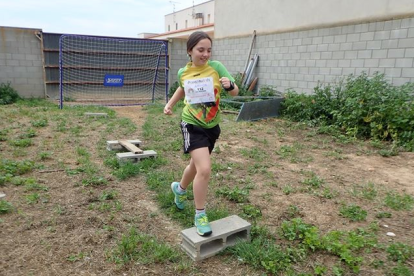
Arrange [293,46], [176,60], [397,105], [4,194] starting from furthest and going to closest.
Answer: [176,60] → [293,46] → [397,105] → [4,194]

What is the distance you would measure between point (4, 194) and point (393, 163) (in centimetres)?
525

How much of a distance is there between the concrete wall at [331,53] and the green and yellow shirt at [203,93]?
213 inches

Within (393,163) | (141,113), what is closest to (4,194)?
(393,163)

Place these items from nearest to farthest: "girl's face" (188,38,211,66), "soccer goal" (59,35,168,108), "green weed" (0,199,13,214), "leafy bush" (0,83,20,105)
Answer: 1. "girl's face" (188,38,211,66)
2. "green weed" (0,199,13,214)
3. "leafy bush" (0,83,20,105)
4. "soccer goal" (59,35,168,108)

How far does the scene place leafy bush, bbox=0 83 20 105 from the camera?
9578mm

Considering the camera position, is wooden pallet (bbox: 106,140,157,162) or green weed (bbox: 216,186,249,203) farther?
wooden pallet (bbox: 106,140,157,162)

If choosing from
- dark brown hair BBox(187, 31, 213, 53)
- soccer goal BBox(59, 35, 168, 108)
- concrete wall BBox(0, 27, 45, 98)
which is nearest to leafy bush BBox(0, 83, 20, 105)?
concrete wall BBox(0, 27, 45, 98)

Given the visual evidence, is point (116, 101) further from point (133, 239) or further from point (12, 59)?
point (133, 239)

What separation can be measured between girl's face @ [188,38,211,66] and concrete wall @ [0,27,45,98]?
32.6 ft

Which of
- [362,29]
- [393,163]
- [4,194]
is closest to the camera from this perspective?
[4,194]

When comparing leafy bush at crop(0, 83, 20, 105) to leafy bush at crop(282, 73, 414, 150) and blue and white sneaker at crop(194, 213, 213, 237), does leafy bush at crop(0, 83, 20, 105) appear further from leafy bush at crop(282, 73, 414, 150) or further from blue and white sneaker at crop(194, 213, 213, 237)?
blue and white sneaker at crop(194, 213, 213, 237)

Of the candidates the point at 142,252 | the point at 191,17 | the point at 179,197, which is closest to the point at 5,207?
the point at 142,252

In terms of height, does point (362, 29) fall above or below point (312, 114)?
above

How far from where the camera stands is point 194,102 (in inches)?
101
